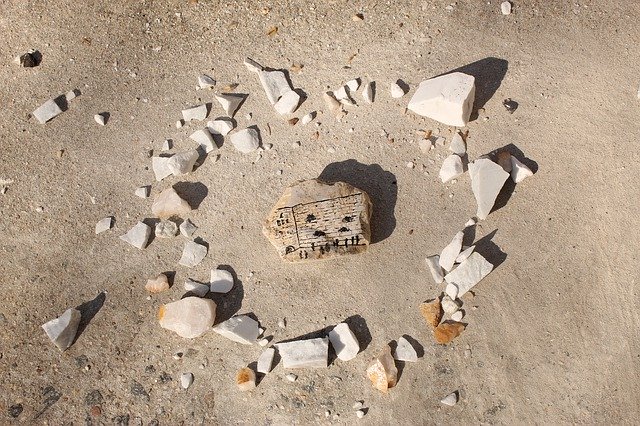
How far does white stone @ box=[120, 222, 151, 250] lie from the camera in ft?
10.1

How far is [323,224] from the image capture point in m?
2.93

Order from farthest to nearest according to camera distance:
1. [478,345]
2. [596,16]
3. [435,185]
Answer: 1. [596,16]
2. [435,185]
3. [478,345]

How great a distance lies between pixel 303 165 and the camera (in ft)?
10.4

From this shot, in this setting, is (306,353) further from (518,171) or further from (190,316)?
(518,171)

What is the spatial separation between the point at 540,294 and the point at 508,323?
198 millimetres

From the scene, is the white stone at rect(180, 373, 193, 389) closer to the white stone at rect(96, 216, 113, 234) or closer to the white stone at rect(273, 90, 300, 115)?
the white stone at rect(96, 216, 113, 234)

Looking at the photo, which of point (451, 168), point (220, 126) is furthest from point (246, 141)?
point (451, 168)

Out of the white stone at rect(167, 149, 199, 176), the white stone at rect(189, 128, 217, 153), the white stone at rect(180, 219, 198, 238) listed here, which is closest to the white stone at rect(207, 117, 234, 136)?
the white stone at rect(189, 128, 217, 153)

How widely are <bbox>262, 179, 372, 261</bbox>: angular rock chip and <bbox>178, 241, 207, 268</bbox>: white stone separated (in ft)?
1.19

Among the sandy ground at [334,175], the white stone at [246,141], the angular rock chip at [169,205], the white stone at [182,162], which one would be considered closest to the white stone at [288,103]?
the sandy ground at [334,175]

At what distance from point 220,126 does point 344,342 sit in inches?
48.6

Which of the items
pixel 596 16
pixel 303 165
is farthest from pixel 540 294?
pixel 596 16

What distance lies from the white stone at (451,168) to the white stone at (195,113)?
1.22 meters

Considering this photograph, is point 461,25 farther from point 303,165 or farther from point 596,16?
point 303,165
